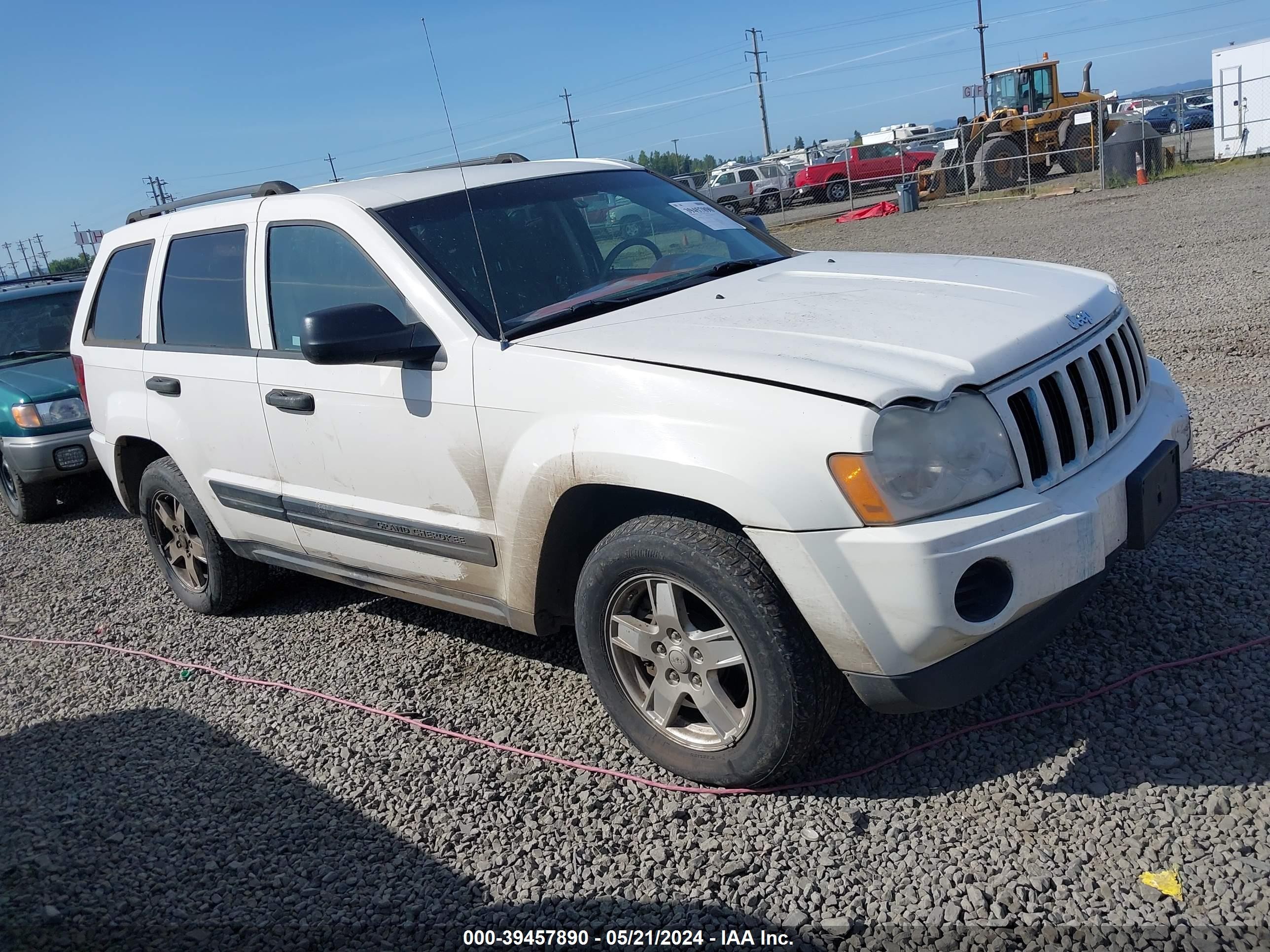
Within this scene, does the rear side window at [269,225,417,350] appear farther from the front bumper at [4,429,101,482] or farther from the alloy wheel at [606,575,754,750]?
the front bumper at [4,429,101,482]

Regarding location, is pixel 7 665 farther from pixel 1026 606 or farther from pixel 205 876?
pixel 1026 606

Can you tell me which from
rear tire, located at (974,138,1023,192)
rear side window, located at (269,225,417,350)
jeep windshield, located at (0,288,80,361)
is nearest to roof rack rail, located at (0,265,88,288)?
jeep windshield, located at (0,288,80,361)

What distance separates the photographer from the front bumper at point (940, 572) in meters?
2.50

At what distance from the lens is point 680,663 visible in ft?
9.97

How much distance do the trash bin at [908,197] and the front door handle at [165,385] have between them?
23367mm

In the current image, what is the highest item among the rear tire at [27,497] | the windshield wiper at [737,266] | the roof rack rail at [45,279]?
the roof rack rail at [45,279]

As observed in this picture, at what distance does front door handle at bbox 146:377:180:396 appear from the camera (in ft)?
15.2

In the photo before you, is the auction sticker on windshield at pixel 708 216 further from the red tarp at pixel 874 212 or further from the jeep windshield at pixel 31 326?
the red tarp at pixel 874 212

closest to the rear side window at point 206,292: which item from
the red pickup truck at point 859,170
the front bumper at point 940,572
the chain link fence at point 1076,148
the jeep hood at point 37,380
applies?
the front bumper at point 940,572

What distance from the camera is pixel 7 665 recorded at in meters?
5.16

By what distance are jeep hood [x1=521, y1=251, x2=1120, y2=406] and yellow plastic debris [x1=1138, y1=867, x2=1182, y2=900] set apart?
126cm

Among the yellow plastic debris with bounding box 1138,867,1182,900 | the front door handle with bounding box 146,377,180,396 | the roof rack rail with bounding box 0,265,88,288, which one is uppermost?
the roof rack rail with bounding box 0,265,88,288

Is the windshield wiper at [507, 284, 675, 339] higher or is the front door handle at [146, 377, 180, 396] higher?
the windshield wiper at [507, 284, 675, 339]

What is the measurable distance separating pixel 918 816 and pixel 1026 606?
685 millimetres
